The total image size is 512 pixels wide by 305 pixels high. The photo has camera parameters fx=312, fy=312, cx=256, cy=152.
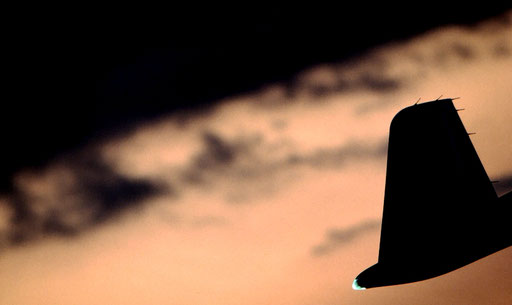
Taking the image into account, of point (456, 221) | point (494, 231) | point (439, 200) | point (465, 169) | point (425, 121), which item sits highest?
point (425, 121)

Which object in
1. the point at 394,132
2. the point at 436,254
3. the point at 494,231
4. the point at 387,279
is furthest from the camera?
the point at 394,132

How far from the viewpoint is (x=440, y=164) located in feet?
28.4

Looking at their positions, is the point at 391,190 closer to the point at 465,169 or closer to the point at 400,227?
the point at 400,227

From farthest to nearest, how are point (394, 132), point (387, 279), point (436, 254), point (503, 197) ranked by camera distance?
point (394, 132) → point (387, 279) → point (436, 254) → point (503, 197)

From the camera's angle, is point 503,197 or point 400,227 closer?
point 503,197

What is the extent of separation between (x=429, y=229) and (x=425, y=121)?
9.85ft

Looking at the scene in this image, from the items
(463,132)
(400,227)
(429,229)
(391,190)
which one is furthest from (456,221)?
(463,132)

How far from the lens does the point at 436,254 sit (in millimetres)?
7434

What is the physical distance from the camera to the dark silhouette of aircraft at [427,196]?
762cm

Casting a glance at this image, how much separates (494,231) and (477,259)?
38.6 inches

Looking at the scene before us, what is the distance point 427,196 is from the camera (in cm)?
859

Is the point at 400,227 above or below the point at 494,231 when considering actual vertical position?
above

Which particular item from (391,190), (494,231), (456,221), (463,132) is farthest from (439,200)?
(494,231)

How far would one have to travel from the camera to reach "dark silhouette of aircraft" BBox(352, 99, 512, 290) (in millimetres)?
7625
